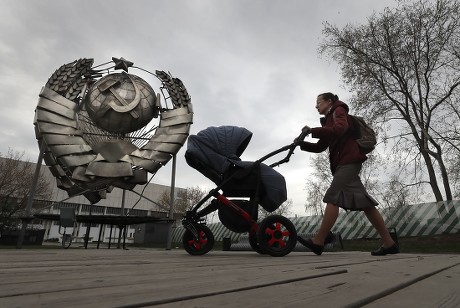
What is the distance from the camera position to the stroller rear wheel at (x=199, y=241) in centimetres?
405

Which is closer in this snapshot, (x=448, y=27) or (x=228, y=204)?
(x=228, y=204)

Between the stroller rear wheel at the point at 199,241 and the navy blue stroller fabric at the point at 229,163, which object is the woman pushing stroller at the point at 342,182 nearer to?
the navy blue stroller fabric at the point at 229,163

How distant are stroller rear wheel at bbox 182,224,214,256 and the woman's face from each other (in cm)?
205

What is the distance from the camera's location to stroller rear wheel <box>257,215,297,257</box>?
11.8 ft

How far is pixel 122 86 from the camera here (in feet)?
31.7

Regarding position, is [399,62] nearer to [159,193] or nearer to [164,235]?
[164,235]

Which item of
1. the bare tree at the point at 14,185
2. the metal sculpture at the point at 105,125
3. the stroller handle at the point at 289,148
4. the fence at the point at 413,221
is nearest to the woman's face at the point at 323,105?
the stroller handle at the point at 289,148

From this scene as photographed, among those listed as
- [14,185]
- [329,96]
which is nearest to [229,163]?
[329,96]

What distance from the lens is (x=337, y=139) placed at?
3980mm

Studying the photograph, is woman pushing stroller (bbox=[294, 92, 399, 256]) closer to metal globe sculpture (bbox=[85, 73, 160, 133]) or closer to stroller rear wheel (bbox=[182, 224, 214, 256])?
stroller rear wheel (bbox=[182, 224, 214, 256])

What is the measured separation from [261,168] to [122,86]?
7019 millimetres

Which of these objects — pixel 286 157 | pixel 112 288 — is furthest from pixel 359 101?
pixel 112 288

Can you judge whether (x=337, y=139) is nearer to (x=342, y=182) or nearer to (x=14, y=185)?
(x=342, y=182)

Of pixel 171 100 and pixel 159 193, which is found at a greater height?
pixel 159 193
